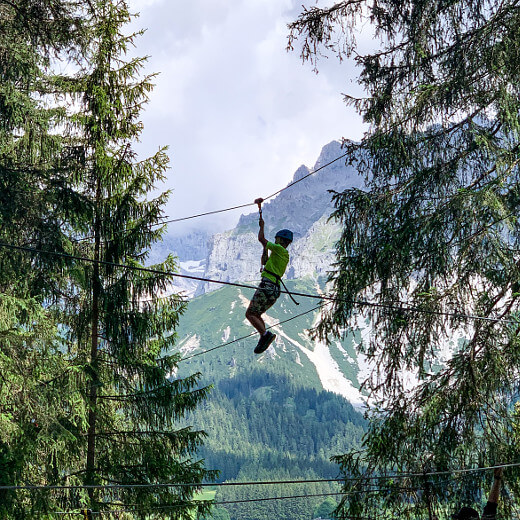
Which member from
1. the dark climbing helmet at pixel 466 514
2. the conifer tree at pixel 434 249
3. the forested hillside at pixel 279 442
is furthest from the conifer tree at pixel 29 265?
the forested hillside at pixel 279 442

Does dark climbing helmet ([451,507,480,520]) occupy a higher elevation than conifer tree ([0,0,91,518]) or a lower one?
lower

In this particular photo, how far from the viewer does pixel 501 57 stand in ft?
19.9

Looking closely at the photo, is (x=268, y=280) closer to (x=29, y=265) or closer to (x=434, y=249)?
(x=434, y=249)

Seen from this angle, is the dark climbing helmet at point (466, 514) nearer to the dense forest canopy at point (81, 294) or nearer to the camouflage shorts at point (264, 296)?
the camouflage shorts at point (264, 296)

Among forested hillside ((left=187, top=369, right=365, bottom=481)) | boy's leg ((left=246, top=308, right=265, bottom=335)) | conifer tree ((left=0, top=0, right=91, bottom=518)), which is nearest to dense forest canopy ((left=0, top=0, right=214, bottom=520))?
conifer tree ((left=0, top=0, right=91, bottom=518))

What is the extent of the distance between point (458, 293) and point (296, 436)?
620 ft

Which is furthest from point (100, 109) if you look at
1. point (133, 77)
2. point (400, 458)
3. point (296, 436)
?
point (296, 436)

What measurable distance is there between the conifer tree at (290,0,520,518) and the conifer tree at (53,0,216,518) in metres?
3.58

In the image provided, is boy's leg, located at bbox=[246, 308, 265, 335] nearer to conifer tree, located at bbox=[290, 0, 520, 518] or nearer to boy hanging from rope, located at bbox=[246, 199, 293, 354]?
boy hanging from rope, located at bbox=[246, 199, 293, 354]

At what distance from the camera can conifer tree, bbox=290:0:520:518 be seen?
608 cm

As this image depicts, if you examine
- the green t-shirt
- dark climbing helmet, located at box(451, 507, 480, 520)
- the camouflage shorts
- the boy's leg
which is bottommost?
dark climbing helmet, located at box(451, 507, 480, 520)

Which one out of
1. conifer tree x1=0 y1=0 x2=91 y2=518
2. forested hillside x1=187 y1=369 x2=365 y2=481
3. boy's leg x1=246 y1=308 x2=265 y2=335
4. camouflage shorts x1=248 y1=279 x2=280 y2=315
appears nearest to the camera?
camouflage shorts x1=248 y1=279 x2=280 y2=315

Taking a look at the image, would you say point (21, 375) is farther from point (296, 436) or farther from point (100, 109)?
point (296, 436)

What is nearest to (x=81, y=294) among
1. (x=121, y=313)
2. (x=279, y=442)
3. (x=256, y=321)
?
(x=121, y=313)
